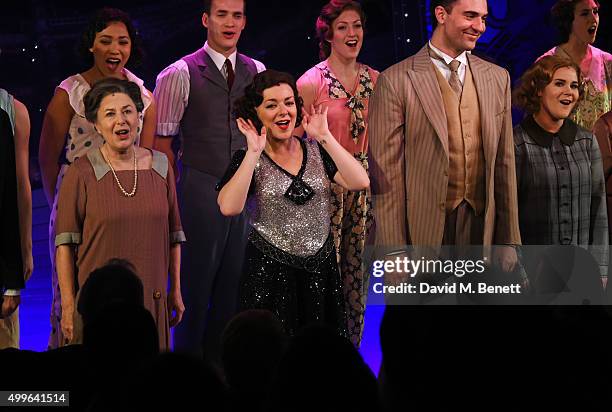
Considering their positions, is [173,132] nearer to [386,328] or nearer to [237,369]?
[237,369]

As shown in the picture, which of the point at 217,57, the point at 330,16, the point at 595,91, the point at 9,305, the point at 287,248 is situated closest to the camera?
the point at 9,305

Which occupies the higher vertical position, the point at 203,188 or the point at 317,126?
the point at 317,126

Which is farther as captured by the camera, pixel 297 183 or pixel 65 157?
pixel 65 157

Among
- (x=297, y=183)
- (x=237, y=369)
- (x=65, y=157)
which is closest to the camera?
(x=237, y=369)

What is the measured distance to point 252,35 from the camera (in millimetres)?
6309

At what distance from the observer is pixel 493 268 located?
13.9ft

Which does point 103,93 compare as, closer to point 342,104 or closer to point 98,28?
point 98,28

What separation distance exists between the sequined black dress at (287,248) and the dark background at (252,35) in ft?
7.19

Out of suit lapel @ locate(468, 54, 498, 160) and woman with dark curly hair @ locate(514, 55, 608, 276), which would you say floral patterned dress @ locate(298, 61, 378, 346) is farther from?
suit lapel @ locate(468, 54, 498, 160)

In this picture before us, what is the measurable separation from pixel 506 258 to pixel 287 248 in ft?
2.83

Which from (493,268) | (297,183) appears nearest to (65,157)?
(297,183)

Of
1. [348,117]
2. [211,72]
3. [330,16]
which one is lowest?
[348,117]

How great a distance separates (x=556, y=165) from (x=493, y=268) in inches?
22.5

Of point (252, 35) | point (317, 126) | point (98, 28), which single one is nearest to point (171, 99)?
point (98, 28)
